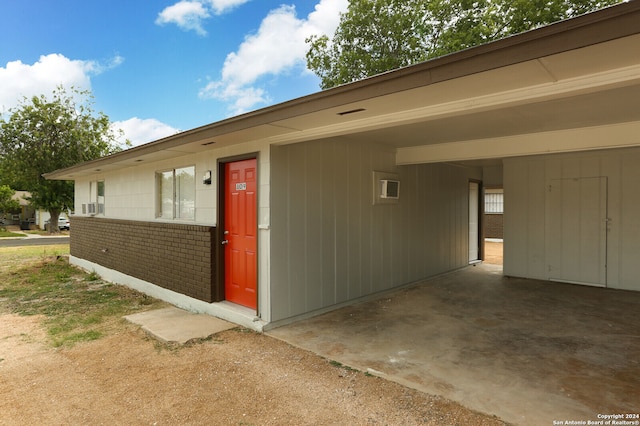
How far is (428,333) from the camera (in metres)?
4.14

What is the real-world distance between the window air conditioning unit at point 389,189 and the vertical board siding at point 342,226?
0.63ft

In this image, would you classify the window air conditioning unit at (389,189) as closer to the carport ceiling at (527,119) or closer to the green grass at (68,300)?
the carport ceiling at (527,119)

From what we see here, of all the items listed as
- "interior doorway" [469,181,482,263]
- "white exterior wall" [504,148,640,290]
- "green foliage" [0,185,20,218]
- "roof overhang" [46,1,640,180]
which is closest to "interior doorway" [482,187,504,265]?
"interior doorway" [469,181,482,263]

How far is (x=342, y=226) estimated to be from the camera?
5.13 m

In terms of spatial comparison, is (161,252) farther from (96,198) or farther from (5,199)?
(5,199)

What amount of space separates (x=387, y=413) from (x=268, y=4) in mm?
18689

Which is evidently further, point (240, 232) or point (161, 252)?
point (161, 252)

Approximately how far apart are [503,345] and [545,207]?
4.23 metres

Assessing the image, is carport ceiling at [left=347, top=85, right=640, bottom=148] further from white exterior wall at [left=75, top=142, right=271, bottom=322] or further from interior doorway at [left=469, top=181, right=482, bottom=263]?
interior doorway at [left=469, top=181, right=482, bottom=263]

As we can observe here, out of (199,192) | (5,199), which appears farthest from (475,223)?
(5,199)

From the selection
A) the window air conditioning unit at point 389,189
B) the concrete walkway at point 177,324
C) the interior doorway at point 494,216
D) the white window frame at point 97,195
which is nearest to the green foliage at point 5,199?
the white window frame at point 97,195

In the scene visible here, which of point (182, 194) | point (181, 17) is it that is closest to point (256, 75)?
point (181, 17)

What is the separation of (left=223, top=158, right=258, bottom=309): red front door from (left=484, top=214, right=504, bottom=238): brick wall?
532 inches

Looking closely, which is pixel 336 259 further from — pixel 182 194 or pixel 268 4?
pixel 268 4
